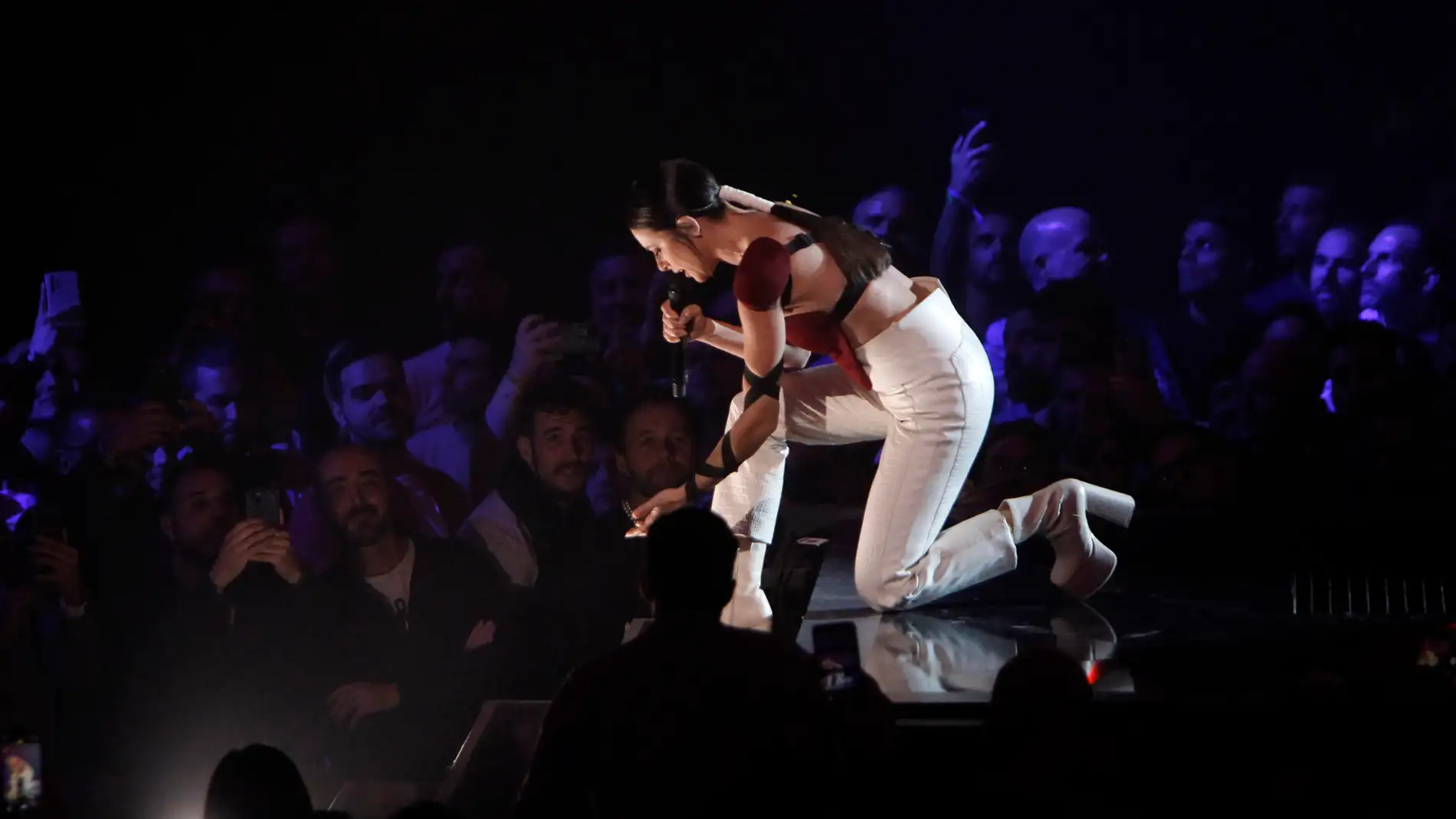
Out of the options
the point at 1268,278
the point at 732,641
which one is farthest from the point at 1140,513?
the point at 732,641

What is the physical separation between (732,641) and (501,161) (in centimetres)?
419

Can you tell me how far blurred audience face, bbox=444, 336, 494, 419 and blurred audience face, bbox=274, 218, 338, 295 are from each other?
2.18 feet

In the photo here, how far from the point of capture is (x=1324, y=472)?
5309mm

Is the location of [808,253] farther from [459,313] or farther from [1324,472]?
[1324,472]

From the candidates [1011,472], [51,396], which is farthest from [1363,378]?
[51,396]

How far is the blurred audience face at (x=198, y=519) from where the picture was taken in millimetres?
5125

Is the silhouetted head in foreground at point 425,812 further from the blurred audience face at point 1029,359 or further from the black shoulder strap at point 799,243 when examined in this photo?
the blurred audience face at point 1029,359

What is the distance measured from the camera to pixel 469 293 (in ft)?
18.4

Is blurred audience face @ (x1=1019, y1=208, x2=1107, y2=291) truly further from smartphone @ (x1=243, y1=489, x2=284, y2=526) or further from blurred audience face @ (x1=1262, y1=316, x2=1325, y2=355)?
smartphone @ (x1=243, y1=489, x2=284, y2=526)

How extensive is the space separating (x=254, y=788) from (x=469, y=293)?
378 centimetres

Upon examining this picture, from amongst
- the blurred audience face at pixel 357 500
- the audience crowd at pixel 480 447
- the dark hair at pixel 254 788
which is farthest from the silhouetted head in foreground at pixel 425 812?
the blurred audience face at pixel 357 500

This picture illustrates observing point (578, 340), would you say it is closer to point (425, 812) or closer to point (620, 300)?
point (620, 300)

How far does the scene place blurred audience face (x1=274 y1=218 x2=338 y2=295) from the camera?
18.4ft

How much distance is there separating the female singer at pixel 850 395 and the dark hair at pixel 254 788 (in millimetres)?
1874
